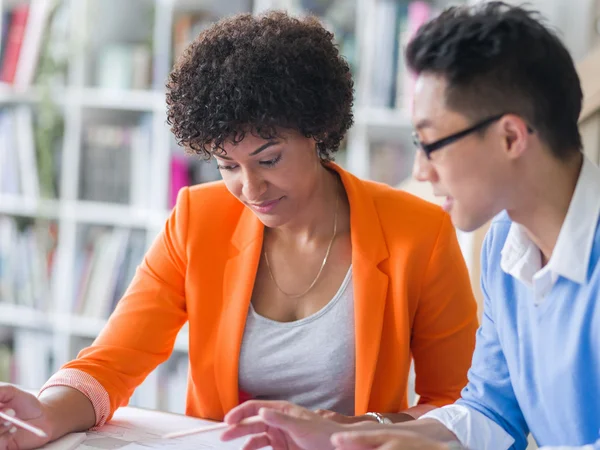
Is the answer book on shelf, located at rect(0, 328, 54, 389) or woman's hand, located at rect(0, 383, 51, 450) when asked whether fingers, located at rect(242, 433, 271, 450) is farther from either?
book on shelf, located at rect(0, 328, 54, 389)

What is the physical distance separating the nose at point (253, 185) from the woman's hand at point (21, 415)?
0.50 meters

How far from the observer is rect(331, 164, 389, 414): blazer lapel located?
146 centimetres

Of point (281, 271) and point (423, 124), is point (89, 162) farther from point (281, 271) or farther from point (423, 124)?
point (423, 124)

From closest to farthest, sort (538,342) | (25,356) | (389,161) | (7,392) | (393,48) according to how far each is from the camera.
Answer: (538,342) < (7,392) < (393,48) < (389,161) < (25,356)

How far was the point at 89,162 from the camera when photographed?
9.36 feet

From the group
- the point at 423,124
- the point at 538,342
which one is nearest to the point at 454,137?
the point at 423,124

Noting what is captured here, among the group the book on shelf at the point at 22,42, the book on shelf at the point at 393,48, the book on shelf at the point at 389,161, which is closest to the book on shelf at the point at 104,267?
the book on shelf at the point at 22,42

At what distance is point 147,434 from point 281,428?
299 millimetres

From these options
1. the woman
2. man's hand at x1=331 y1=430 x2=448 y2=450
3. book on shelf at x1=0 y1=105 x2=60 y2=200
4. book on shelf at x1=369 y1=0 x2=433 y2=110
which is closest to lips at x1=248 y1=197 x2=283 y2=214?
the woman

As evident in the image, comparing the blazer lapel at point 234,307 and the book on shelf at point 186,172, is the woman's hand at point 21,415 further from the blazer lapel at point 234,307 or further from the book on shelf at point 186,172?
the book on shelf at point 186,172

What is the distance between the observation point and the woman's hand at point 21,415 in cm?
125

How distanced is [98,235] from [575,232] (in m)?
2.14

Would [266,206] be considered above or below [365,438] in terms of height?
above

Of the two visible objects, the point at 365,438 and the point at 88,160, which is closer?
the point at 365,438
